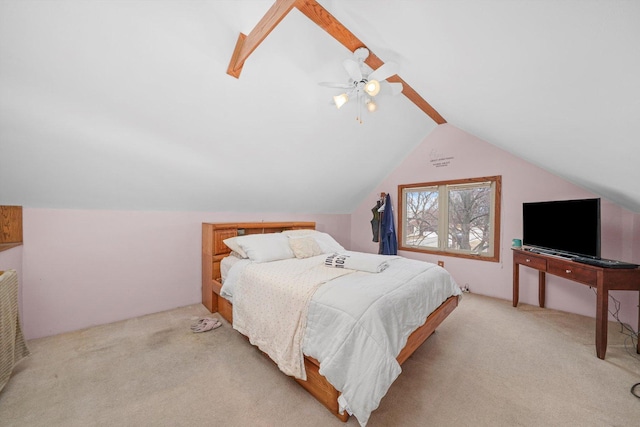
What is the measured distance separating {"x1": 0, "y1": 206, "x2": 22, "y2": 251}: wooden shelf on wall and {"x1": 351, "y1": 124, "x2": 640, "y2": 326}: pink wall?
4.81 meters

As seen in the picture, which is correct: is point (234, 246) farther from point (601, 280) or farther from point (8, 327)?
point (601, 280)

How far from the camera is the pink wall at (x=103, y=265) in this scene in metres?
2.29

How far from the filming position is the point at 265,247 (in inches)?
110

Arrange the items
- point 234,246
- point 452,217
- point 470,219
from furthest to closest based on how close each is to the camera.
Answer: point 452,217
point 470,219
point 234,246

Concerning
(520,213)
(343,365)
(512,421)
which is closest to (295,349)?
(343,365)

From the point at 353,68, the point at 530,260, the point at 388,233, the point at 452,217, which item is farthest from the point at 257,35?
the point at 452,217

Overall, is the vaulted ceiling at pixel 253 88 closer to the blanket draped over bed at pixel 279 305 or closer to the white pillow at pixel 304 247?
the white pillow at pixel 304 247

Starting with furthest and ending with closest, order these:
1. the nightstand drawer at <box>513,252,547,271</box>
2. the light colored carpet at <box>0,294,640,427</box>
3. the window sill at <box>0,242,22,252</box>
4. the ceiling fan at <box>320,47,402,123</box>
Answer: the nightstand drawer at <box>513,252,547,271</box> < the window sill at <box>0,242,22,252</box> < the ceiling fan at <box>320,47,402,123</box> < the light colored carpet at <box>0,294,640,427</box>

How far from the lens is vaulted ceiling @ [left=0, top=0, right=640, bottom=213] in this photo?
1328mm

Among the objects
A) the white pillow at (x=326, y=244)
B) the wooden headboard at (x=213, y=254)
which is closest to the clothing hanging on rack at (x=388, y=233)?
the white pillow at (x=326, y=244)

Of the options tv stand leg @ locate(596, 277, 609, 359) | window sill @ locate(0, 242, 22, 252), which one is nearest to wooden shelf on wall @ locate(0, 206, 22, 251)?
window sill @ locate(0, 242, 22, 252)

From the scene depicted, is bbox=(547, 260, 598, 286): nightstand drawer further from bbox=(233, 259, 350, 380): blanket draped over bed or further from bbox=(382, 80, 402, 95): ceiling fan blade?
bbox=(382, 80, 402, 95): ceiling fan blade

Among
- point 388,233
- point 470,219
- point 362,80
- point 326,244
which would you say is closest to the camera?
point 362,80

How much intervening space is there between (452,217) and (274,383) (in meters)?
3.60
